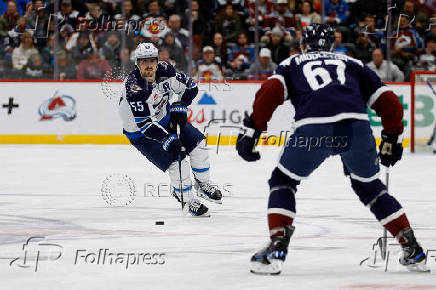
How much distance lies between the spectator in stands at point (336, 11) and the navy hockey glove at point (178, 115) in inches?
287

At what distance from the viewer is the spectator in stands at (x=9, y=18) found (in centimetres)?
1466

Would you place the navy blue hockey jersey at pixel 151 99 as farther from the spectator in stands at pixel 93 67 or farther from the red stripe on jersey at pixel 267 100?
the spectator in stands at pixel 93 67

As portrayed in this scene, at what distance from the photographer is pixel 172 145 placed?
280 inches

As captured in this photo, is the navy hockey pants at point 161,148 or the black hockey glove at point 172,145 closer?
the black hockey glove at point 172,145

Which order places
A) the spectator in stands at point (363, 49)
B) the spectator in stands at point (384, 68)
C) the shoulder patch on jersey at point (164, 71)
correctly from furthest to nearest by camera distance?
the spectator in stands at point (363, 49) → the spectator in stands at point (384, 68) → the shoulder patch on jersey at point (164, 71)

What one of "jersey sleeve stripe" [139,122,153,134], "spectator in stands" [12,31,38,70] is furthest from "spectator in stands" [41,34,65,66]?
"jersey sleeve stripe" [139,122,153,134]

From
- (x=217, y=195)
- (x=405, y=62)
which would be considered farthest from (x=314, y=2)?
(x=217, y=195)

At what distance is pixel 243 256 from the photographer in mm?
5273

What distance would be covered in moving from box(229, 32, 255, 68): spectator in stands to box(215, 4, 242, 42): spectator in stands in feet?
0.35

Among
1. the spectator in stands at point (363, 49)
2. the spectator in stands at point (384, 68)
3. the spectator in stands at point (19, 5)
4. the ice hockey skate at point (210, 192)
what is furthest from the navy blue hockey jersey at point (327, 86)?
the spectator in stands at point (19, 5)

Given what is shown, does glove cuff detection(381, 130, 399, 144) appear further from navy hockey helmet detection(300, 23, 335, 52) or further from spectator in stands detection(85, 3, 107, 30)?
spectator in stands detection(85, 3, 107, 30)

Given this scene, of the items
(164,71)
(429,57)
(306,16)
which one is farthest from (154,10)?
(164,71)

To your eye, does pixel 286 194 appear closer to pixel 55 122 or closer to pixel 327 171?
pixel 327 171

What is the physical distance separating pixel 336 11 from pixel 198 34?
2.09 m
